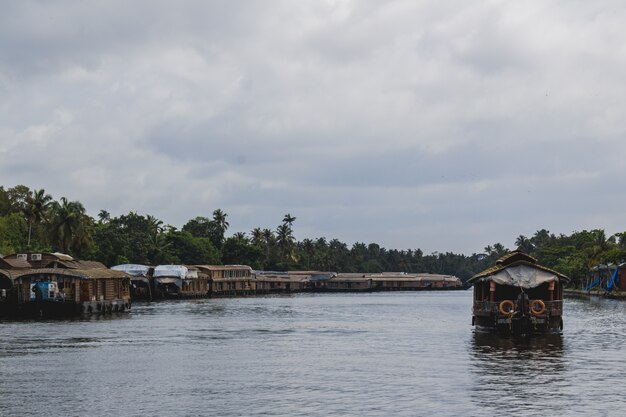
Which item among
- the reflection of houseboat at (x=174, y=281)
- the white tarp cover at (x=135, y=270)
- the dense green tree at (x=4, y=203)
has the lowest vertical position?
the reflection of houseboat at (x=174, y=281)

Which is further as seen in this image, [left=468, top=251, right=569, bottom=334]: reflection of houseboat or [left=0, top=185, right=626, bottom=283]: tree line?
[left=0, top=185, right=626, bottom=283]: tree line

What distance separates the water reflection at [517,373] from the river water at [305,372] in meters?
0.06

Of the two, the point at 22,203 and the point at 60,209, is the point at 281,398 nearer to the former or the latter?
the point at 60,209

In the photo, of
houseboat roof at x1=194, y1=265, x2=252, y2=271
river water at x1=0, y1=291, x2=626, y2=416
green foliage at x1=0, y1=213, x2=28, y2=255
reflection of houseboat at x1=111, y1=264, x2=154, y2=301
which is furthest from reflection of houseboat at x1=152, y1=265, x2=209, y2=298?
river water at x1=0, y1=291, x2=626, y2=416

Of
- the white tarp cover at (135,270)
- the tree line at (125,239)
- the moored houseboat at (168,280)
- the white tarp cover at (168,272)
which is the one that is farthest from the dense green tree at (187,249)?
the white tarp cover at (135,270)

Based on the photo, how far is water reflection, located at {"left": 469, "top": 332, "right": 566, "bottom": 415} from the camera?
3253cm

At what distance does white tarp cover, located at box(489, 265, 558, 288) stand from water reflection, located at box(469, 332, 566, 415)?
3428 millimetres

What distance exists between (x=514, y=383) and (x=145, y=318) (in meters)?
50.6

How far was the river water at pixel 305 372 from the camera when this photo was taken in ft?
105

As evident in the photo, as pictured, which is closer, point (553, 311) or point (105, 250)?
point (553, 311)

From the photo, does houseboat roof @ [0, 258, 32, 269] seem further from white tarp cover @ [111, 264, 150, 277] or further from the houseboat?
white tarp cover @ [111, 264, 150, 277]

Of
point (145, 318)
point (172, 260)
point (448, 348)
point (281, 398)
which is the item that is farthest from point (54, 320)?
point (172, 260)

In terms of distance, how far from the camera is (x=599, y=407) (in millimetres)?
31375

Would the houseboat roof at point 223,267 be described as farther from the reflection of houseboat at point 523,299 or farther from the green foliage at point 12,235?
the reflection of houseboat at point 523,299
